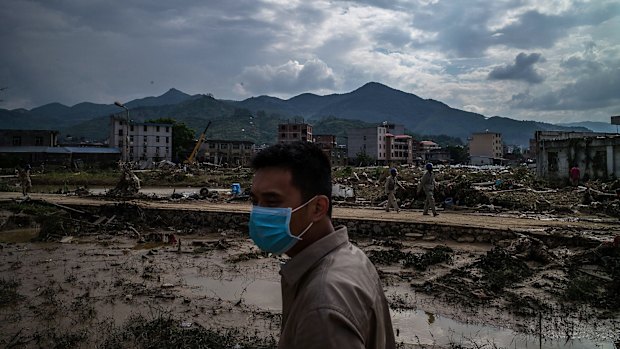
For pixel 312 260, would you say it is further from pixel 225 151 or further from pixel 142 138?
pixel 225 151

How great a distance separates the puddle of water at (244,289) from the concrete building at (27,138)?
69045mm

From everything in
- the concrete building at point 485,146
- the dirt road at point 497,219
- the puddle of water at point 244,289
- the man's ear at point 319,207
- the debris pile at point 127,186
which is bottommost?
the puddle of water at point 244,289

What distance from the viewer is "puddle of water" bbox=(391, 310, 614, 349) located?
20.5ft

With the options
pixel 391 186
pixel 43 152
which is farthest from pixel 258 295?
pixel 43 152

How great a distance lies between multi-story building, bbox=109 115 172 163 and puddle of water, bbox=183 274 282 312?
240 feet

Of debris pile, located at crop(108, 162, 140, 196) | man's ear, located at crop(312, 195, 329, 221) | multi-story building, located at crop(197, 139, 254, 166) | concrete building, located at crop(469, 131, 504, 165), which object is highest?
concrete building, located at crop(469, 131, 504, 165)

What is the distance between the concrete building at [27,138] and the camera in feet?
207

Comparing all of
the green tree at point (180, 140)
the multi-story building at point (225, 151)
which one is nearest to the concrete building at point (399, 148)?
the multi-story building at point (225, 151)

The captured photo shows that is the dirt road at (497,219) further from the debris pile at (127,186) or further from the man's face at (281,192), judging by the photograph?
the man's face at (281,192)

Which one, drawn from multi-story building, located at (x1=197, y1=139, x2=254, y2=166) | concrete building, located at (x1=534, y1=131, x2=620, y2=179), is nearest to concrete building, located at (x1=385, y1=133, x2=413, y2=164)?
multi-story building, located at (x1=197, y1=139, x2=254, y2=166)

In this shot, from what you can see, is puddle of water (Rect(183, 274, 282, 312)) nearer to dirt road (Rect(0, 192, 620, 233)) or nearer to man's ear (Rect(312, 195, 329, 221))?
man's ear (Rect(312, 195, 329, 221))

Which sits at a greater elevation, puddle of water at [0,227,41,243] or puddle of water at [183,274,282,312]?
puddle of water at [0,227,41,243]

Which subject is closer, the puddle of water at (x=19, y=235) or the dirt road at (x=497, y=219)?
the dirt road at (x=497, y=219)

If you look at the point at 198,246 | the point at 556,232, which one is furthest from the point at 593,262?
the point at 198,246
